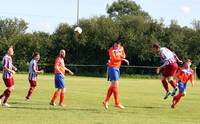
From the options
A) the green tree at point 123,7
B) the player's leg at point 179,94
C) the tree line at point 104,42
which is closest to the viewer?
the player's leg at point 179,94

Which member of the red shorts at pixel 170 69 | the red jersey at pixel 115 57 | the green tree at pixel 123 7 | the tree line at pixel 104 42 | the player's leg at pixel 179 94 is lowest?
the player's leg at pixel 179 94

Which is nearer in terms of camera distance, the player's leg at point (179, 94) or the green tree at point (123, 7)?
the player's leg at point (179, 94)

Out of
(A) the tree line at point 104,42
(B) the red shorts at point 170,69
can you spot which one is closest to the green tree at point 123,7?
(A) the tree line at point 104,42

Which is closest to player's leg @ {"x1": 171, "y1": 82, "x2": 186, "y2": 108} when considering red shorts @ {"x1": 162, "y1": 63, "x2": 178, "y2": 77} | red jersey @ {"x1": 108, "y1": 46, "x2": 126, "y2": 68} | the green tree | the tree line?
red shorts @ {"x1": 162, "y1": 63, "x2": 178, "y2": 77}

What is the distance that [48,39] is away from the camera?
78188mm

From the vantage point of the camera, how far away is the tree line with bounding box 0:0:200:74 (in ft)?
245

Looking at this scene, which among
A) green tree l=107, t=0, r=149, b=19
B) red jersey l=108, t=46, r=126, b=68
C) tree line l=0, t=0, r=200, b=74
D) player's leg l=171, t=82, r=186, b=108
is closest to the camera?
red jersey l=108, t=46, r=126, b=68

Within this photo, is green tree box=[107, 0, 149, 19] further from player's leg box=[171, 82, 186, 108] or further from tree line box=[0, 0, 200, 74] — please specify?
player's leg box=[171, 82, 186, 108]

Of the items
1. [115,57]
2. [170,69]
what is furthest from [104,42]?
[115,57]

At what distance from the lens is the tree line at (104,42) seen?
2940 inches

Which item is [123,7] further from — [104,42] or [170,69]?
[170,69]

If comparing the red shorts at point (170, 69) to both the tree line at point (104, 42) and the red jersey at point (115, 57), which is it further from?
the tree line at point (104, 42)

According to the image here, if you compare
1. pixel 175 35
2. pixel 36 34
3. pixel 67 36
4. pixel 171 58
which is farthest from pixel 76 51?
pixel 171 58

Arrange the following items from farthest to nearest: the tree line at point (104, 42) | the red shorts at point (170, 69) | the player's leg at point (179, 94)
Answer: the tree line at point (104, 42) → the red shorts at point (170, 69) → the player's leg at point (179, 94)
